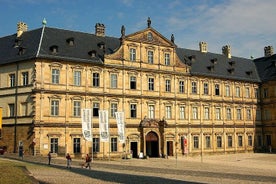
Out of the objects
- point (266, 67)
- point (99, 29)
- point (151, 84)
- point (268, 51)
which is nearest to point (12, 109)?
point (99, 29)

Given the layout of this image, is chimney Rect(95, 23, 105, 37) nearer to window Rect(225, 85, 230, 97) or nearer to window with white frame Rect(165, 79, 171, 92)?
window with white frame Rect(165, 79, 171, 92)

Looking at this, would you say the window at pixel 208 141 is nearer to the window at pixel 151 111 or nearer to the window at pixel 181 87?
the window at pixel 181 87

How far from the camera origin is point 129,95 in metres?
51.6

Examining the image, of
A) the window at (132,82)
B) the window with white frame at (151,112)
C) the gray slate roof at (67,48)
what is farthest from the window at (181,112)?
the window at (132,82)

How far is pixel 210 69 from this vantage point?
203ft

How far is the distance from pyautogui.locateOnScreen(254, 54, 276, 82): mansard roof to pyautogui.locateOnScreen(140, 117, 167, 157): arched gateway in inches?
904

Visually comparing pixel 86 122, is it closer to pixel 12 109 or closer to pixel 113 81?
pixel 113 81

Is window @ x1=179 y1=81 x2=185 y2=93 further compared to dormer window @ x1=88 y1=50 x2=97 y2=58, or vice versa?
window @ x1=179 y1=81 x2=185 y2=93

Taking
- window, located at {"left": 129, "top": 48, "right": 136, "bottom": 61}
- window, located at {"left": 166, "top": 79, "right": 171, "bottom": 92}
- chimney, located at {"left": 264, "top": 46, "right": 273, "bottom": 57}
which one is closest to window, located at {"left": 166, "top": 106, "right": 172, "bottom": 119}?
window, located at {"left": 166, "top": 79, "right": 171, "bottom": 92}

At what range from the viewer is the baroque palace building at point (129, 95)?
45.4 metres

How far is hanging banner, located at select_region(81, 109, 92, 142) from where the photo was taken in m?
43.3

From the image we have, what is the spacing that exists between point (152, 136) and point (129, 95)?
21.2ft

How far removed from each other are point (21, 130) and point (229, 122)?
32.9m

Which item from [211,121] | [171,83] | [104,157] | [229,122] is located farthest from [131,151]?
[229,122]
